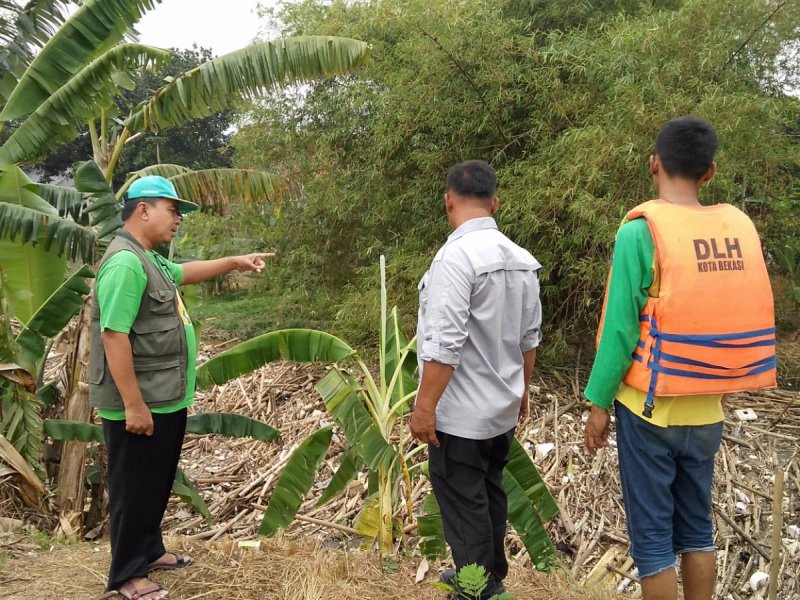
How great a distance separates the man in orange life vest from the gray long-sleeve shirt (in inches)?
15.7

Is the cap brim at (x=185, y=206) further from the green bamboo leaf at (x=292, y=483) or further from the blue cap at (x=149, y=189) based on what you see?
the green bamboo leaf at (x=292, y=483)

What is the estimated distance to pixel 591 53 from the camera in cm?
596

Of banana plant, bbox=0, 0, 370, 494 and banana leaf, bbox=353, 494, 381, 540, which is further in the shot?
banana plant, bbox=0, 0, 370, 494

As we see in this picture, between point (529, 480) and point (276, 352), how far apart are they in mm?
1745

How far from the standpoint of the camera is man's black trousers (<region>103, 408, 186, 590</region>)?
280 cm

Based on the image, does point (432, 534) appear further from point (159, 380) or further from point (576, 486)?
point (576, 486)

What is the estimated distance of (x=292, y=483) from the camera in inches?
160

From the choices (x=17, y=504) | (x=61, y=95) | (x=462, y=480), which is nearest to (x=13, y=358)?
(x=17, y=504)

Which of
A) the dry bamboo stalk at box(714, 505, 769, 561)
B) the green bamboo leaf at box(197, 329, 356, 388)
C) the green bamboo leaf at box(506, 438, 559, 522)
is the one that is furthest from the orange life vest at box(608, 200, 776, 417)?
the dry bamboo stalk at box(714, 505, 769, 561)

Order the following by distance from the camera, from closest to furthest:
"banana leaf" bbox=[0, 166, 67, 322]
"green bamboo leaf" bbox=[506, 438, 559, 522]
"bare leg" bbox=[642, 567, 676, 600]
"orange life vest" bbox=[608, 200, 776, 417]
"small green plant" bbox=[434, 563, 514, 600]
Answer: "orange life vest" bbox=[608, 200, 776, 417] → "bare leg" bbox=[642, 567, 676, 600] → "small green plant" bbox=[434, 563, 514, 600] → "green bamboo leaf" bbox=[506, 438, 559, 522] → "banana leaf" bbox=[0, 166, 67, 322]

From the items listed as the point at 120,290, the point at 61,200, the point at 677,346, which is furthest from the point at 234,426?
the point at 677,346

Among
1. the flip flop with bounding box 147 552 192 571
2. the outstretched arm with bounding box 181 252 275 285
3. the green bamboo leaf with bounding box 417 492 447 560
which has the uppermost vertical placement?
the outstretched arm with bounding box 181 252 275 285

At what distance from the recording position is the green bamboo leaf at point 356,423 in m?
3.68

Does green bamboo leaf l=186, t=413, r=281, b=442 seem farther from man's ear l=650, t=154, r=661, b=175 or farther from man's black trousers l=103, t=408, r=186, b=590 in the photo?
man's ear l=650, t=154, r=661, b=175
